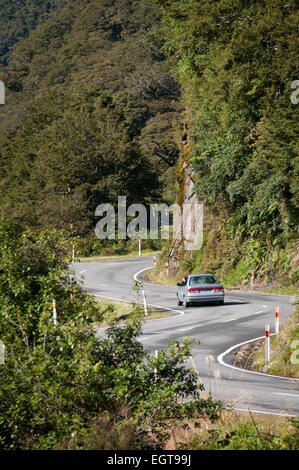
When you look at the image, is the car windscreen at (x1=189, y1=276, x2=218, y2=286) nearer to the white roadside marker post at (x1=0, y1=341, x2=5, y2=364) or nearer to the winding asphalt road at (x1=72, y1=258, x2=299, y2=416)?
the winding asphalt road at (x1=72, y1=258, x2=299, y2=416)

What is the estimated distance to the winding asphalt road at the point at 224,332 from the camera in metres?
11.7

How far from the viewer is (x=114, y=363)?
25.8ft

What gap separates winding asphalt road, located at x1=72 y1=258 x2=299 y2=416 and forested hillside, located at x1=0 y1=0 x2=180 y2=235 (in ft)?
20.8

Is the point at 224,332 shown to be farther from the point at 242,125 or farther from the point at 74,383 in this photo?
the point at 242,125

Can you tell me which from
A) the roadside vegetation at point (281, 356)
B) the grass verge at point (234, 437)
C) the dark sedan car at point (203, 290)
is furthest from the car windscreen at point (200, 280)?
the grass verge at point (234, 437)

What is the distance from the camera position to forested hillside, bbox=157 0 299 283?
27.4 meters

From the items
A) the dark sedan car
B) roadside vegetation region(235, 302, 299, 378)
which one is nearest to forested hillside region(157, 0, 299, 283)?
the dark sedan car

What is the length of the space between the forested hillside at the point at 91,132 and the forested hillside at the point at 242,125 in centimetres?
647

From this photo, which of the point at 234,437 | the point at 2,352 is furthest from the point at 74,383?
the point at 234,437

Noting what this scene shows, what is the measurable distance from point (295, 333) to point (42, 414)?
345 inches

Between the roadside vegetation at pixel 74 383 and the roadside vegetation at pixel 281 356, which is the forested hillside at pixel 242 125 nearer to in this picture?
the roadside vegetation at pixel 281 356

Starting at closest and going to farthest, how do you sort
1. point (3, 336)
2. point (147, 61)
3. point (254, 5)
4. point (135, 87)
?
point (3, 336) < point (254, 5) < point (135, 87) < point (147, 61)

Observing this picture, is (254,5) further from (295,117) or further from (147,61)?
(147,61)

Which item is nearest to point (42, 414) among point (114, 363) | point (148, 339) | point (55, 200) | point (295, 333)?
point (114, 363)
